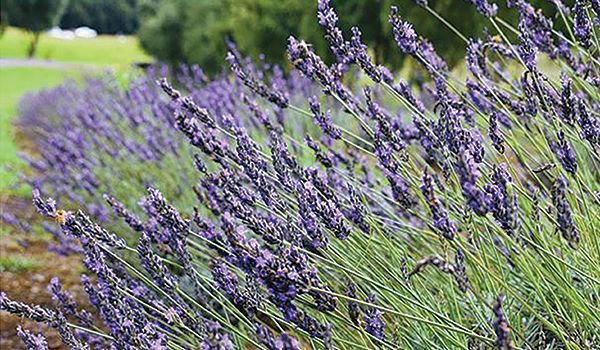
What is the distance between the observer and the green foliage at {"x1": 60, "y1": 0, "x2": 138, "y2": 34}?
5103cm

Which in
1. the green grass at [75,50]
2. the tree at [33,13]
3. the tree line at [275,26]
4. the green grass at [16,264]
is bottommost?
the green grass at [75,50]

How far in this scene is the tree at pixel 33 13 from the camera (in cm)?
3169

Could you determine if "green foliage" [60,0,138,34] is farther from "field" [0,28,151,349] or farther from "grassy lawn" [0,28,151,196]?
"field" [0,28,151,349]

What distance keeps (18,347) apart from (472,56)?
2.12 metres

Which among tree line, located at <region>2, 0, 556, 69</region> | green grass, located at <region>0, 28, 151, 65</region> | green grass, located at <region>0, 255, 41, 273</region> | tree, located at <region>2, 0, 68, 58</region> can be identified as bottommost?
green grass, located at <region>0, 28, 151, 65</region>

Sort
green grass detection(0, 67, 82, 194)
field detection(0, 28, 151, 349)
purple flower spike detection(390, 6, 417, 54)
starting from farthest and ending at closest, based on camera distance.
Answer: green grass detection(0, 67, 82, 194)
field detection(0, 28, 151, 349)
purple flower spike detection(390, 6, 417, 54)

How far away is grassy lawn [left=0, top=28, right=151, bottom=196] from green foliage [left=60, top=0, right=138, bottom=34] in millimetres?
986

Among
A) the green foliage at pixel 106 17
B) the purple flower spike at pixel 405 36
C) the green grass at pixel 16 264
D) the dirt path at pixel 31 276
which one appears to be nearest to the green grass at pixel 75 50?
the green foliage at pixel 106 17

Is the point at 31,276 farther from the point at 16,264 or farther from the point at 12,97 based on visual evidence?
the point at 12,97

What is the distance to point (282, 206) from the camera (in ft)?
5.86

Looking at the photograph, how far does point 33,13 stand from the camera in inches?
1272

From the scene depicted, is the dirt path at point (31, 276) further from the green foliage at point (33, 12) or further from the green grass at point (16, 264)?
the green foliage at point (33, 12)

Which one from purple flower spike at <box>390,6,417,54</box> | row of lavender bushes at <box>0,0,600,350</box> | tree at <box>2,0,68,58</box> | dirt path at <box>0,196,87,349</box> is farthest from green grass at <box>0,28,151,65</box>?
purple flower spike at <box>390,6,417,54</box>

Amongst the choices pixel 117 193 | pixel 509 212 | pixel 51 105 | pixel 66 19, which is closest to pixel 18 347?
pixel 117 193
